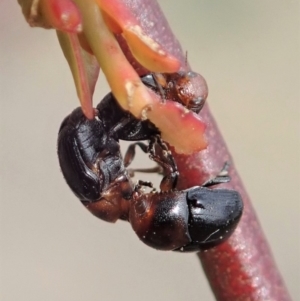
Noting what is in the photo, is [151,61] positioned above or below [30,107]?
below

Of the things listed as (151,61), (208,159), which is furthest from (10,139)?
(151,61)

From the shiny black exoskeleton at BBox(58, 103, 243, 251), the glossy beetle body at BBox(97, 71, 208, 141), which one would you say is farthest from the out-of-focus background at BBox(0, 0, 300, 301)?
the glossy beetle body at BBox(97, 71, 208, 141)

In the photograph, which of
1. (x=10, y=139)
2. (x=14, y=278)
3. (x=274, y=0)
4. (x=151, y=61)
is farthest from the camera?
(x=274, y=0)

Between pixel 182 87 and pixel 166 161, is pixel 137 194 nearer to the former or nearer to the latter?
pixel 166 161

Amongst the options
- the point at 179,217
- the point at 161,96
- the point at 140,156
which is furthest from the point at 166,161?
the point at 140,156

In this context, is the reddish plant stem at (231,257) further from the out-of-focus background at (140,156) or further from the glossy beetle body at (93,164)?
the out-of-focus background at (140,156)

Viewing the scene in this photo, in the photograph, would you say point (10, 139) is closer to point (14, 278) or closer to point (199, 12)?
point (14, 278)
